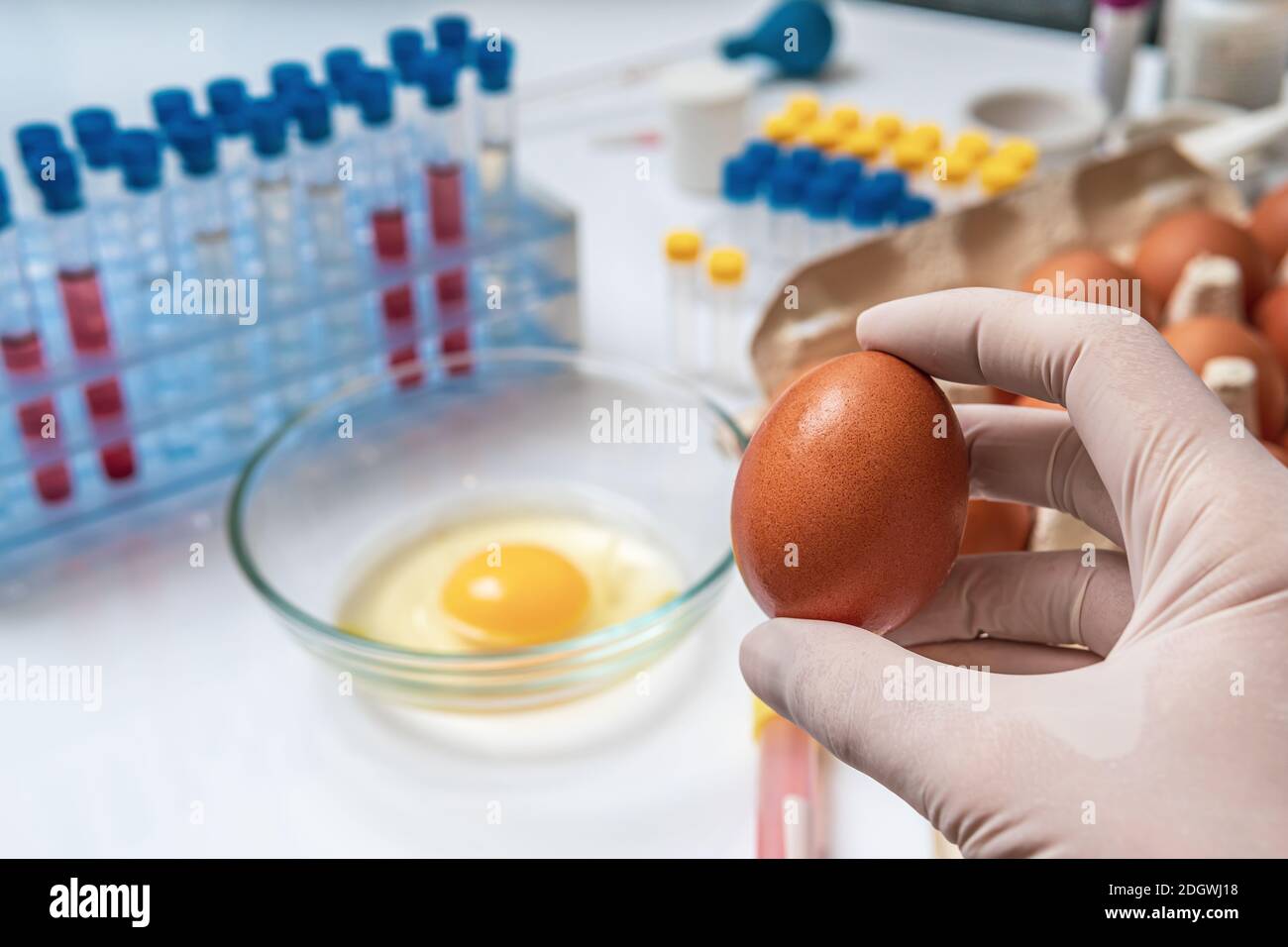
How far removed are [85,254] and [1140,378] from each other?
98 cm

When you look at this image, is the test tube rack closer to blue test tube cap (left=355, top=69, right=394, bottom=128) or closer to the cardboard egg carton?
blue test tube cap (left=355, top=69, right=394, bottom=128)

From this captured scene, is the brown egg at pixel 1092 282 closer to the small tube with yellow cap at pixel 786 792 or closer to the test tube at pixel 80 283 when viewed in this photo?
the small tube with yellow cap at pixel 786 792

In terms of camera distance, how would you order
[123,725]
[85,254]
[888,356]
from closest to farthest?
[888,356] < [123,725] < [85,254]

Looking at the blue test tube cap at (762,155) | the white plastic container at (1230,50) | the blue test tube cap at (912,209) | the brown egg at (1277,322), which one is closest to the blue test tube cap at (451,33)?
the blue test tube cap at (762,155)

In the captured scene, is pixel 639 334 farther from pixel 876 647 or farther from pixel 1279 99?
pixel 1279 99

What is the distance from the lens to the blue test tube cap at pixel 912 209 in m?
1.57

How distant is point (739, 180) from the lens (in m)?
1.65

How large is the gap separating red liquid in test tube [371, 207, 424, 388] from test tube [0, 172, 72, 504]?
35 centimetres

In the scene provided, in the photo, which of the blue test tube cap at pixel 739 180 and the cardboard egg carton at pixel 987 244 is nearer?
the cardboard egg carton at pixel 987 244

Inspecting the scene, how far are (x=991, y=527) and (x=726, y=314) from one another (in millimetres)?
582

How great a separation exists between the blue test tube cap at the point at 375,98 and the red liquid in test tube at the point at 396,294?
0.31 ft

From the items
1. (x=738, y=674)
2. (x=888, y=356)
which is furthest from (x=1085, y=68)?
(x=888, y=356)
